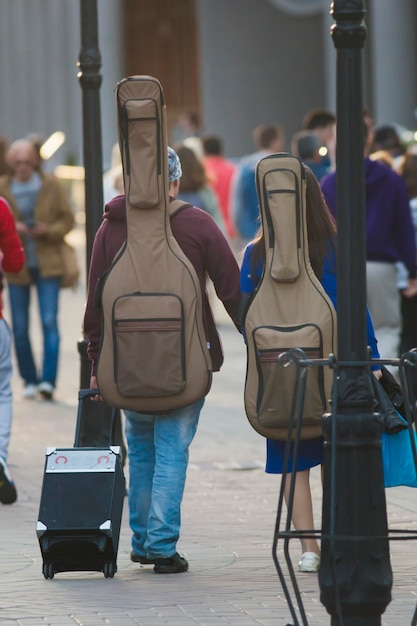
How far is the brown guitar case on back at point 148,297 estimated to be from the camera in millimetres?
5844

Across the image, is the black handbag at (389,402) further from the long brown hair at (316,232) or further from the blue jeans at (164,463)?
the blue jeans at (164,463)

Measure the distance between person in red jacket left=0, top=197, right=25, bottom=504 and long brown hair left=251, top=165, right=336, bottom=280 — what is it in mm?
2274

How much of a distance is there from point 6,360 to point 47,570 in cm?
215

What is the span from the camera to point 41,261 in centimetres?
1181

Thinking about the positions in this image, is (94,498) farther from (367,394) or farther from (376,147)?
(376,147)

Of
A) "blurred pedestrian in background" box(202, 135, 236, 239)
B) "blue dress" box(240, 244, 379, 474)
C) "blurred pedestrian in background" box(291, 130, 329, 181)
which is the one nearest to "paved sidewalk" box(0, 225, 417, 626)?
"blue dress" box(240, 244, 379, 474)

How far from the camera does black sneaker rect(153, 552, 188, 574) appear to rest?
20.1 feet

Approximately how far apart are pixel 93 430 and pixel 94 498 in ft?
4.01

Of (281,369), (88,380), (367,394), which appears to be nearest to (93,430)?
(88,380)

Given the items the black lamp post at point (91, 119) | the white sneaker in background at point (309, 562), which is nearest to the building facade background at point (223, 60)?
the black lamp post at point (91, 119)

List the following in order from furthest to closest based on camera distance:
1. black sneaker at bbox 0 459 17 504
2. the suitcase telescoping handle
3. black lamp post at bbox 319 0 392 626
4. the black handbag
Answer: black sneaker at bbox 0 459 17 504 < the suitcase telescoping handle < the black handbag < black lamp post at bbox 319 0 392 626

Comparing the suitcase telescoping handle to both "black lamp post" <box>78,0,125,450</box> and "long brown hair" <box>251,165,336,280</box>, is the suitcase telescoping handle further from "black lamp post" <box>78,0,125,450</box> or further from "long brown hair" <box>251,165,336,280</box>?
"black lamp post" <box>78,0,125,450</box>

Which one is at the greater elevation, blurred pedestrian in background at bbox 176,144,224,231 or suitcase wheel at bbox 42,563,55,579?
blurred pedestrian in background at bbox 176,144,224,231

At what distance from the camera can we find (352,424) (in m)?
4.73
